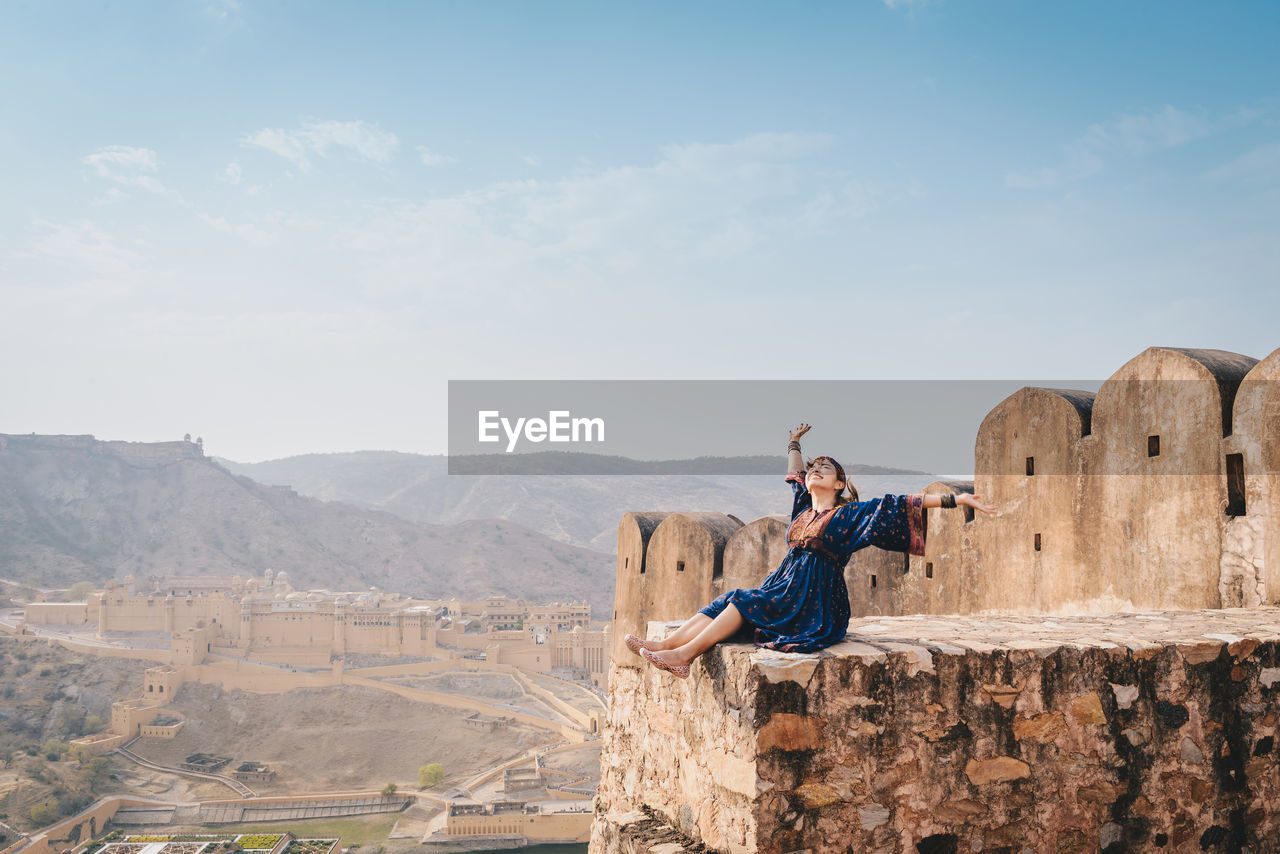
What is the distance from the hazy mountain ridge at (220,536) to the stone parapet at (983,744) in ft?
233

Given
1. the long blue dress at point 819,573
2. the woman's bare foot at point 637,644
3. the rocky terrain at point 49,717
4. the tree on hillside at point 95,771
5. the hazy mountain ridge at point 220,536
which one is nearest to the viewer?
the long blue dress at point 819,573

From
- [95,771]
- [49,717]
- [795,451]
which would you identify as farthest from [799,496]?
[49,717]

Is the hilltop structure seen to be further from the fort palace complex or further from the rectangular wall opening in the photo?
the fort palace complex

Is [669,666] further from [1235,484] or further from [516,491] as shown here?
[516,491]

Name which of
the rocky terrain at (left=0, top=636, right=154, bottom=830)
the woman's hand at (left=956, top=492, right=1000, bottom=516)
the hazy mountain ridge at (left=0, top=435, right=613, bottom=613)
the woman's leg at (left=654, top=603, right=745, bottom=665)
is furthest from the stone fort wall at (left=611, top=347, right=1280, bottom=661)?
the hazy mountain ridge at (left=0, top=435, right=613, bottom=613)

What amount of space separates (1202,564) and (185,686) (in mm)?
56948

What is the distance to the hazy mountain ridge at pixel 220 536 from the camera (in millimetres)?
80250

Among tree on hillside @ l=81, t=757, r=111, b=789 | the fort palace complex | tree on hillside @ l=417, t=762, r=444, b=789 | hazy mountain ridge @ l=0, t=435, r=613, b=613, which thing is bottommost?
tree on hillside @ l=417, t=762, r=444, b=789

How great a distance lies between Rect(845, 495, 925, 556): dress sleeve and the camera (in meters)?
2.70

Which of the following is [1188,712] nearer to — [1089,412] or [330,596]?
[1089,412]

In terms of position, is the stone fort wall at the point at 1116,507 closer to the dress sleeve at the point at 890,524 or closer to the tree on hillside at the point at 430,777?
the dress sleeve at the point at 890,524

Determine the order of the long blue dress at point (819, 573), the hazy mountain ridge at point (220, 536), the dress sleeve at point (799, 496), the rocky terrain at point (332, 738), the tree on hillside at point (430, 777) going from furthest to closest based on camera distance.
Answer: the hazy mountain ridge at point (220, 536)
the rocky terrain at point (332, 738)
the tree on hillside at point (430, 777)
the dress sleeve at point (799, 496)
the long blue dress at point (819, 573)

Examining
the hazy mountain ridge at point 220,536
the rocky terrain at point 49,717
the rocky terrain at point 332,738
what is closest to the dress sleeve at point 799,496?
the rocky terrain at point 332,738

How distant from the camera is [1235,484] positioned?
3.63 m
